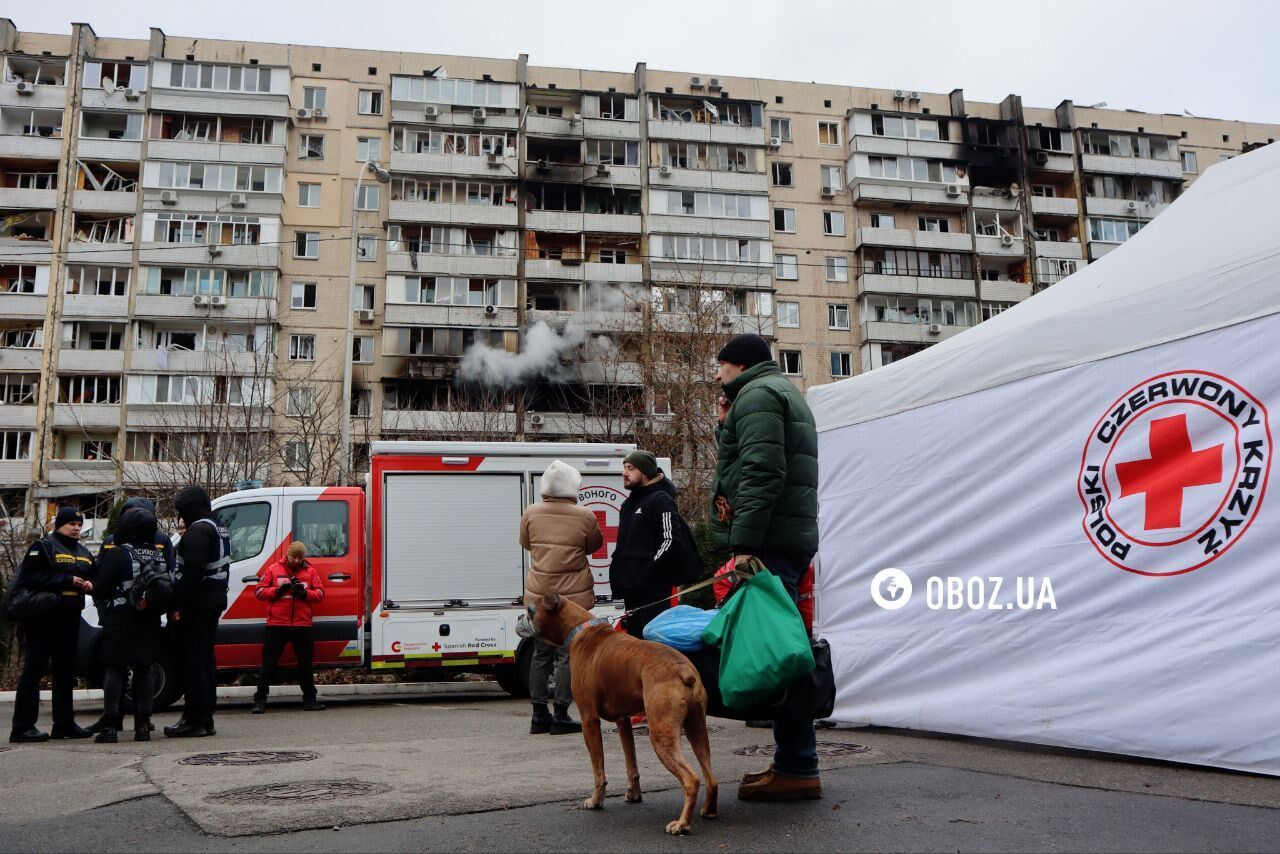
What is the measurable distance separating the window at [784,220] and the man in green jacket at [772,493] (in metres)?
51.4

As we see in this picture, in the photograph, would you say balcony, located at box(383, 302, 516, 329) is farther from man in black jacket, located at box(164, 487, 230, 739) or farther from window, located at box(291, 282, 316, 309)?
man in black jacket, located at box(164, 487, 230, 739)

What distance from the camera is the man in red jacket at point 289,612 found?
11695 mm

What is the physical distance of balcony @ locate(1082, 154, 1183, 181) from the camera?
59.4 meters

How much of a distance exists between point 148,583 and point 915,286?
50.9 meters

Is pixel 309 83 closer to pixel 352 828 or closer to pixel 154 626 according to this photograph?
pixel 154 626

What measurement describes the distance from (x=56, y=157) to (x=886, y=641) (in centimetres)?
5314

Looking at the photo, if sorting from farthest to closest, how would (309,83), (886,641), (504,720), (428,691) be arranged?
(309,83), (428,691), (504,720), (886,641)

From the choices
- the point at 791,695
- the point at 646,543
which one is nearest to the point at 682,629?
the point at 791,695

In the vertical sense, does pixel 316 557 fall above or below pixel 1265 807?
above

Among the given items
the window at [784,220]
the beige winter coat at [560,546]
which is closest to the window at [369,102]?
the window at [784,220]

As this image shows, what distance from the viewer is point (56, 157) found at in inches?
1993

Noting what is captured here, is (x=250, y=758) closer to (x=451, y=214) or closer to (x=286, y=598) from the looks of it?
(x=286, y=598)

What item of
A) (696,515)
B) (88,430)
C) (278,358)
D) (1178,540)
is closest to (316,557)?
(1178,540)

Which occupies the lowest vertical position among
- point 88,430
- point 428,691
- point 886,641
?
point 428,691
